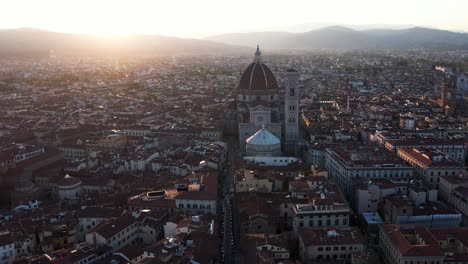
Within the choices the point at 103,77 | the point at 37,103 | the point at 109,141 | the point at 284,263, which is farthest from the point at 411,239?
the point at 103,77

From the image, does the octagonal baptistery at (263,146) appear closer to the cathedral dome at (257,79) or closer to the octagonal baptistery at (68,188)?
the cathedral dome at (257,79)

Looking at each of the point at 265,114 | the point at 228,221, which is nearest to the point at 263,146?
the point at 265,114

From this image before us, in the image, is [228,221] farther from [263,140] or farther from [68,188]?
[263,140]

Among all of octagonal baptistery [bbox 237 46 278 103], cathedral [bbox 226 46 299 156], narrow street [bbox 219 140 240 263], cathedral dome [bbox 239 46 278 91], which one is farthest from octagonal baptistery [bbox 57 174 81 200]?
cathedral dome [bbox 239 46 278 91]

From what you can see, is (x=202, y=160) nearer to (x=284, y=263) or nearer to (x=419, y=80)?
(x=284, y=263)

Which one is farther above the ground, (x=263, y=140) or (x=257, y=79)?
(x=257, y=79)

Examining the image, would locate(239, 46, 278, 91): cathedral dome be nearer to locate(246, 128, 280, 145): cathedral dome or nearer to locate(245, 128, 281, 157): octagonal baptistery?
locate(246, 128, 280, 145): cathedral dome

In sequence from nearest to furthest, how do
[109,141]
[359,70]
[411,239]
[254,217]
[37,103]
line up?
[411,239] → [254,217] → [109,141] → [37,103] → [359,70]
